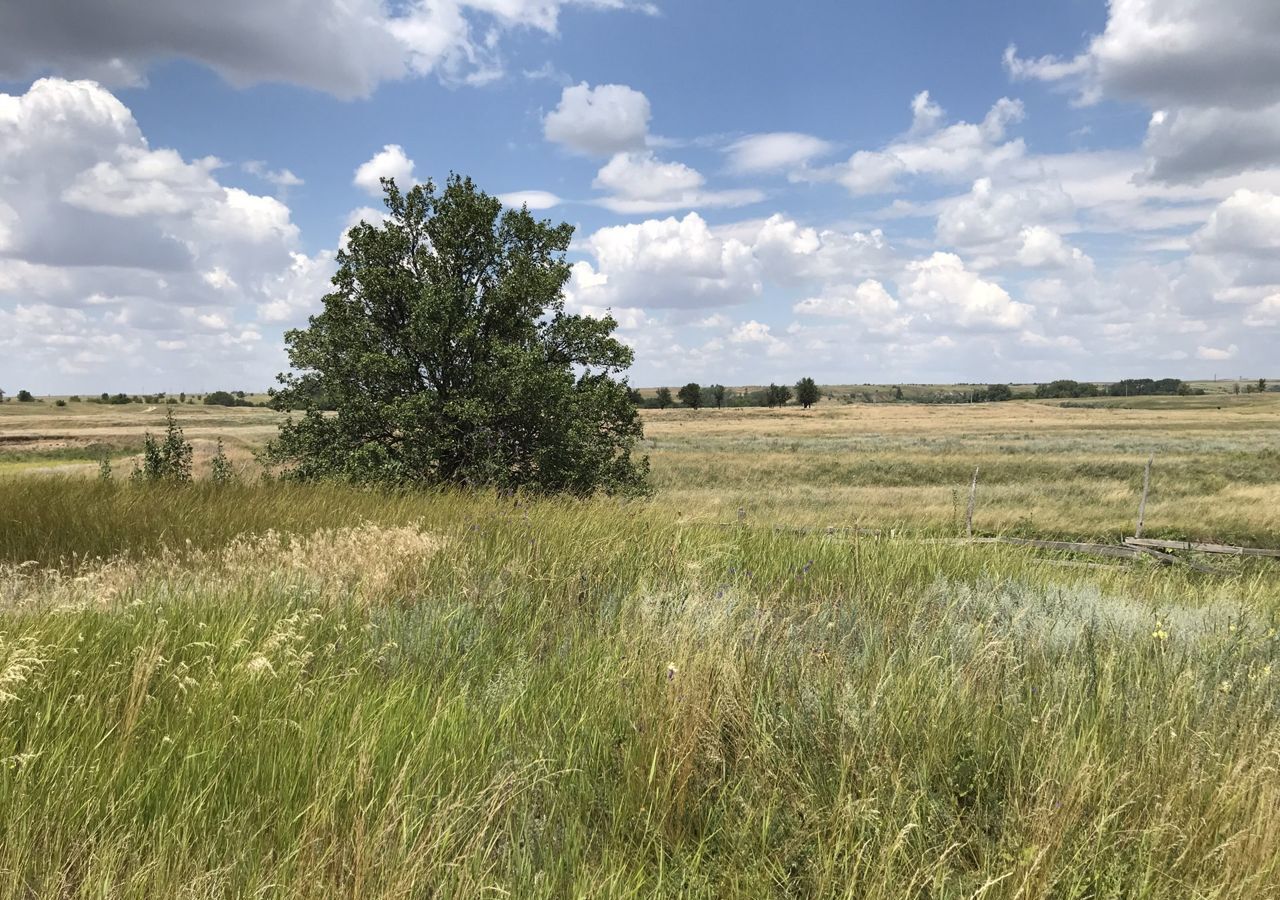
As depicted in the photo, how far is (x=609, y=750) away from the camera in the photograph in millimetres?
3016

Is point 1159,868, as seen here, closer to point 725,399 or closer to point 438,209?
point 438,209

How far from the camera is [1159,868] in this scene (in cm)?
245

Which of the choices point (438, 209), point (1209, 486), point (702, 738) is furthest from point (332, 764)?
point (1209, 486)

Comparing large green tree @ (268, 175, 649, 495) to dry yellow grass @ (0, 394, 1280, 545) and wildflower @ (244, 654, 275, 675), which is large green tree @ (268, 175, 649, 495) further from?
wildflower @ (244, 654, 275, 675)

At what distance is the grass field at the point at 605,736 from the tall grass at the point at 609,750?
0.7 inches

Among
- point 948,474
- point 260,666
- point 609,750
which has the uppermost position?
point 260,666

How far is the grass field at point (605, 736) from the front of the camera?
2.36 meters

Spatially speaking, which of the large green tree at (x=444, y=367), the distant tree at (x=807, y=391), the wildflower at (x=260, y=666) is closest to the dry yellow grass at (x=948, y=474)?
the large green tree at (x=444, y=367)

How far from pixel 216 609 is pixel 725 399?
192m

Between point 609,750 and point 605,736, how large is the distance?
68mm

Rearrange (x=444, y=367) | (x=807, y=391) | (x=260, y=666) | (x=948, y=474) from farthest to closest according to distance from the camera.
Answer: (x=807, y=391) < (x=948, y=474) < (x=444, y=367) < (x=260, y=666)

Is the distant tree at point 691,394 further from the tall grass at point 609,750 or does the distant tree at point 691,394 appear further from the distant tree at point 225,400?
the tall grass at point 609,750

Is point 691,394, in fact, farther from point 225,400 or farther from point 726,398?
point 225,400

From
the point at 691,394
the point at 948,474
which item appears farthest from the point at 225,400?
the point at 948,474
